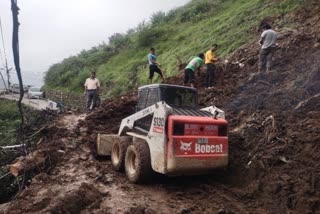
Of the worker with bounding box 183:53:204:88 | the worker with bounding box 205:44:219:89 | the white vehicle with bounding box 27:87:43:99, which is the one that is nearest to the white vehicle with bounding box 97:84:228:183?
the worker with bounding box 183:53:204:88

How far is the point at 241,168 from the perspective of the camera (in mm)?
9617

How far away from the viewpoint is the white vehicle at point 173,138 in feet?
27.6

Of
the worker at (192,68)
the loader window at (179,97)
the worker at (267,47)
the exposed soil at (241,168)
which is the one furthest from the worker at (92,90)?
the loader window at (179,97)

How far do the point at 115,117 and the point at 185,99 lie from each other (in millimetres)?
5492

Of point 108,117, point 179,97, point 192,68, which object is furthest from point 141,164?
point 192,68

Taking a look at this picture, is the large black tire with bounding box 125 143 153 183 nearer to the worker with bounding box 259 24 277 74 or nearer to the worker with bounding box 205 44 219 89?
the worker with bounding box 259 24 277 74

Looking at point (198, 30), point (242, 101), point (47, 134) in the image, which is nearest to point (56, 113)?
point (47, 134)

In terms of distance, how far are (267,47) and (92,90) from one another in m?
6.76

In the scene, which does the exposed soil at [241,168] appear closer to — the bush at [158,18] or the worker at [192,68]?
the worker at [192,68]

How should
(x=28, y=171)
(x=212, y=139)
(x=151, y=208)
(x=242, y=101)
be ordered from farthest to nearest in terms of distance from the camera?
(x=242, y=101), (x=28, y=171), (x=212, y=139), (x=151, y=208)

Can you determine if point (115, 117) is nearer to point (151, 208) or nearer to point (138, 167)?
point (138, 167)

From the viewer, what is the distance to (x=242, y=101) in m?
12.1

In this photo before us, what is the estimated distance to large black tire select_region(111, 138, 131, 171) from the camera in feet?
33.1

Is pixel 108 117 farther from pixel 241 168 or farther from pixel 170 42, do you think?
pixel 170 42
